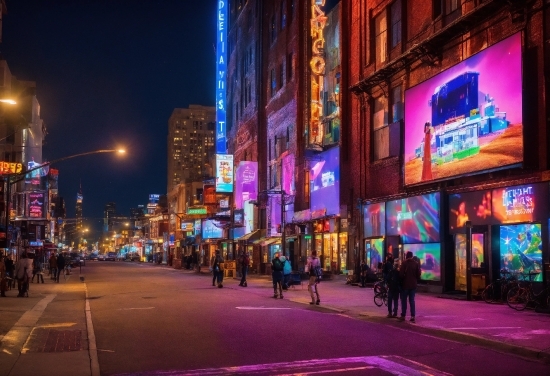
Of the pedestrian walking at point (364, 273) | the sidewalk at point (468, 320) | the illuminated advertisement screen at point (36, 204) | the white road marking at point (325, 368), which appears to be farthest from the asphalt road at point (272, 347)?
the illuminated advertisement screen at point (36, 204)

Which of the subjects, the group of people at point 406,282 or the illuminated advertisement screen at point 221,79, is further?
the illuminated advertisement screen at point 221,79

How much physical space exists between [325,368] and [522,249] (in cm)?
1325

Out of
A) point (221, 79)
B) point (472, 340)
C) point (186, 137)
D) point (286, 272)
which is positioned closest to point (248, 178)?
point (221, 79)

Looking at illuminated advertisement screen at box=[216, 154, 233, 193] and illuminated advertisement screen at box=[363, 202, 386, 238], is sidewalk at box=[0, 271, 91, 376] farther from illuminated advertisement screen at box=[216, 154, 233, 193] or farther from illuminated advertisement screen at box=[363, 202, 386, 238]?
illuminated advertisement screen at box=[216, 154, 233, 193]

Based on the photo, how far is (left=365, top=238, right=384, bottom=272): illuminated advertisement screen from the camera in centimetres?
3083

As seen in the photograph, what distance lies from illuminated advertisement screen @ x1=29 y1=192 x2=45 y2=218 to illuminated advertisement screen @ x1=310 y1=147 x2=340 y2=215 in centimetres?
2220

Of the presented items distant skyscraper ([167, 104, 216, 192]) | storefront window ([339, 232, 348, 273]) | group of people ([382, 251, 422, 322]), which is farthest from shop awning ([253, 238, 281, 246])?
distant skyscraper ([167, 104, 216, 192])

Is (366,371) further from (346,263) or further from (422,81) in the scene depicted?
(346,263)

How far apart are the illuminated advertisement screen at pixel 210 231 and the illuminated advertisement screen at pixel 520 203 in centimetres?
5421

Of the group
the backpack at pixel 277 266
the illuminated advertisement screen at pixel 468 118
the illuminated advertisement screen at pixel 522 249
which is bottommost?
the backpack at pixel 277 266

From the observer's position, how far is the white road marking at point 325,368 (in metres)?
9.36

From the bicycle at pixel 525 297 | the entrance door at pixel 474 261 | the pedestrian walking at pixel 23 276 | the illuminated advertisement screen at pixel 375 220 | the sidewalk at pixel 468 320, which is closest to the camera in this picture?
the sidewalk at pixel 468 320

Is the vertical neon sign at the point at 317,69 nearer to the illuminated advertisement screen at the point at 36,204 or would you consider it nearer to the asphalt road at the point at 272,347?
the asphalt road at the point at 272,347

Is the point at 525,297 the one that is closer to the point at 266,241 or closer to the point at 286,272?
the point at 286,272
